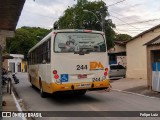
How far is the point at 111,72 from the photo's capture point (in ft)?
113

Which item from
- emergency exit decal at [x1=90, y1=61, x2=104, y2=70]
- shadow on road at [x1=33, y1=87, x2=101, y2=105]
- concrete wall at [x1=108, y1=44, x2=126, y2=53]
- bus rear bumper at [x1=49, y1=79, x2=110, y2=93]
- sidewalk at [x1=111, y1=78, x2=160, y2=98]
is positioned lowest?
shadow on road at [x1=33, y1=87, x2=101, y2=105]

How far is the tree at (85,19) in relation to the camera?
52031 millimetres

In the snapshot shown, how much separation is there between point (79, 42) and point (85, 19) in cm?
3783

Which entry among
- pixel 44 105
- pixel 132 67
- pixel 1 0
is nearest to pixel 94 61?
pixel 44 105

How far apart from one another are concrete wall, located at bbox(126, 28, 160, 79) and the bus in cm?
1553

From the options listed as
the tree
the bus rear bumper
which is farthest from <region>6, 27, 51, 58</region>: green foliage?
the bus rear bumper

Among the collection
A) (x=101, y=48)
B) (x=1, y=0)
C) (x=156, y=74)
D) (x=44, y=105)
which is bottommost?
(x=44, y=105)

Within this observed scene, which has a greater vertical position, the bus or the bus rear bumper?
the bus

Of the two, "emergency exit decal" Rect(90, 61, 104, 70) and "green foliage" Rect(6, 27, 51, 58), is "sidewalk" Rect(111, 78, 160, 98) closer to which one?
"emergency exit decal" Rect(90, 61, 104, 70)

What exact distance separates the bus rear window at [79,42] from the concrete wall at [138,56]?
1527 cm

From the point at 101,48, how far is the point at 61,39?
1.86 m

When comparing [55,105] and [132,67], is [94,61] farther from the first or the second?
[132,67]

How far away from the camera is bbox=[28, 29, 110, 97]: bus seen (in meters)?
14.9

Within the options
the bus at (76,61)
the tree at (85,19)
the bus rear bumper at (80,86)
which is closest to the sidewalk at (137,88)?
the bus rear bumper at (80,86)
